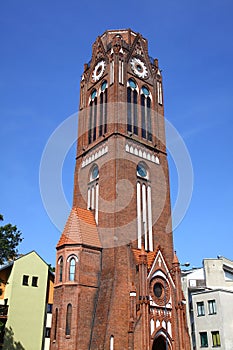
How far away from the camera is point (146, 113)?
148 ft

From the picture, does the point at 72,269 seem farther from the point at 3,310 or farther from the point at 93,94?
the point at 93,94

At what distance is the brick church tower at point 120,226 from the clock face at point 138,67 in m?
0.17

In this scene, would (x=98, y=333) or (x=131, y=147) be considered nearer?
(x=98, y=333)

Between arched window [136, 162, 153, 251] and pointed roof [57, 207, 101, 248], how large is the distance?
4.38 metres

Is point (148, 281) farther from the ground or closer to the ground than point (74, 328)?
farther from the ground

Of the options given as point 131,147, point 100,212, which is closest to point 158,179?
point 131,147

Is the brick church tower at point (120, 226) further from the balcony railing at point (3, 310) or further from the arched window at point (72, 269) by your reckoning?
the balcony railing at point (3, 310)

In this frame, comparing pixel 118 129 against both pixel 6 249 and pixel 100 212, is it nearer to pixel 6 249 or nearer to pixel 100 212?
pixel 100 212

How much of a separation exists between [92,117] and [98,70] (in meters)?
7.29

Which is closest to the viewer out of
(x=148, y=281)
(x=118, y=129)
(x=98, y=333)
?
(x=98, y=333)

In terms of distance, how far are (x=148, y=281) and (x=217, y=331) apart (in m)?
14.5

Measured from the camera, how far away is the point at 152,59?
51344 mm

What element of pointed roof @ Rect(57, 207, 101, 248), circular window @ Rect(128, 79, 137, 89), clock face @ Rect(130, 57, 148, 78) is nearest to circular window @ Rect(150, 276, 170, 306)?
pointed roof @ Rect(57, 207, 101, 248)

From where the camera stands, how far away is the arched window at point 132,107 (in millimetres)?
42312
